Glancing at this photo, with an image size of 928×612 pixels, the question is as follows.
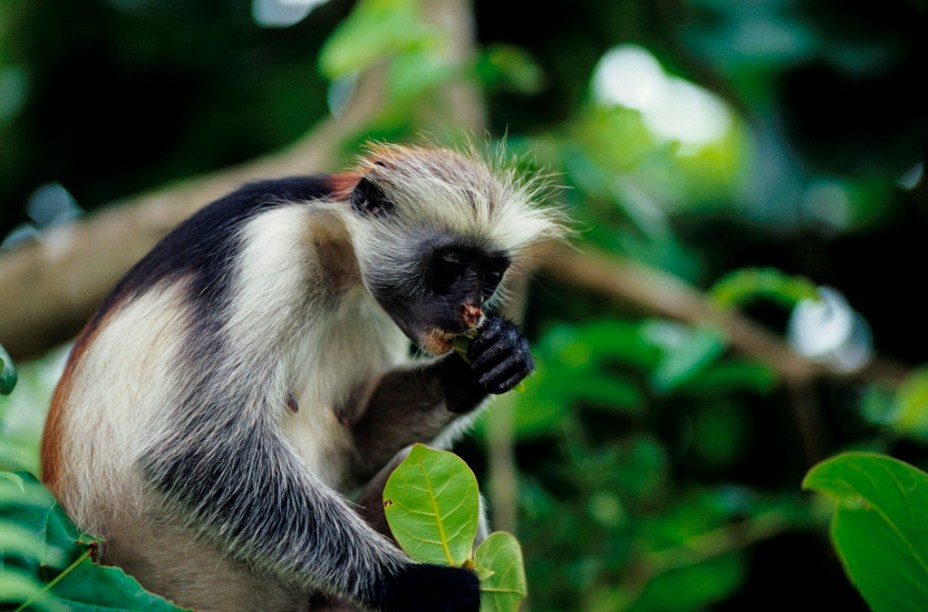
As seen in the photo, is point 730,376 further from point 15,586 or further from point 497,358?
point 15,586

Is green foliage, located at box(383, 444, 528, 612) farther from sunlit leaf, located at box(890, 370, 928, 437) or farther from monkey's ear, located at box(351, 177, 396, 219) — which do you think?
sunlit leaf, located at box(890, 370, 928, 437)

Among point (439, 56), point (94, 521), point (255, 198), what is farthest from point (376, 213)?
point (439, 56)

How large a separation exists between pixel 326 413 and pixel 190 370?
76cm

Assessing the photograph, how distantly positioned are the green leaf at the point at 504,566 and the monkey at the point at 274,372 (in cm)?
17

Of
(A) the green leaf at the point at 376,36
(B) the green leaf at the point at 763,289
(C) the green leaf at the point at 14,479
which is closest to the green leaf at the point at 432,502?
(C) the green leaf at the point at 14,479

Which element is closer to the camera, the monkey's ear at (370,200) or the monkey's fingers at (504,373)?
the monkey's fingers at (504,373)

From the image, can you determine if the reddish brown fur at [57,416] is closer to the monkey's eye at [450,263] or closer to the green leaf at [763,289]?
the monkey's eye at [450,263]

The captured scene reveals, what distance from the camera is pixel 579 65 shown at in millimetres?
9508

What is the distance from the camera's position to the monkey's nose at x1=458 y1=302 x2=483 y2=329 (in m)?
3.91

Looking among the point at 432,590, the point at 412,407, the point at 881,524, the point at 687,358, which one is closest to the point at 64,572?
the point at 432,590

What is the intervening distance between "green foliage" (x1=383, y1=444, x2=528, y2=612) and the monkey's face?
1044 mm

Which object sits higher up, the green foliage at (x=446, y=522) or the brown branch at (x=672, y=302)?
the green foliage at (x=446, y=522)

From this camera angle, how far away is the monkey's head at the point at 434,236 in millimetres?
4027

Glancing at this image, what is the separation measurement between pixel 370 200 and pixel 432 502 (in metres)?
1.77
